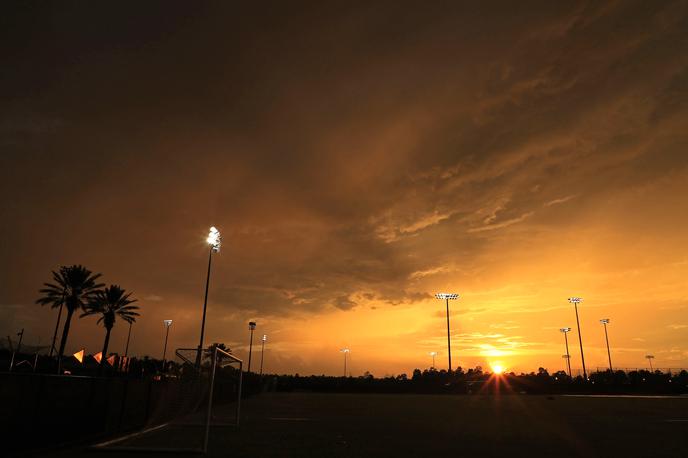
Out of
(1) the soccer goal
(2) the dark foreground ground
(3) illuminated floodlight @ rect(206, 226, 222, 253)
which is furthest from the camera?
(3) illuminated floodlight @ rect(206, 226, 222, 253)

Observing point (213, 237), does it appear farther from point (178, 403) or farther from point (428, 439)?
point (428, 439)

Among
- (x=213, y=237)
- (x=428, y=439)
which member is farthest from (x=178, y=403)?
(x=213, y=237)

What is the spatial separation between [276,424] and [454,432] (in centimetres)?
761

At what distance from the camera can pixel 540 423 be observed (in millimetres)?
21906

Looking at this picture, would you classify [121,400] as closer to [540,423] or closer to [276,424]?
[276,424]

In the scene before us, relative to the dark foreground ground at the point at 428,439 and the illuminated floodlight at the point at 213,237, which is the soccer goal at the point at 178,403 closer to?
the dark foreground ground at the point at 428,439

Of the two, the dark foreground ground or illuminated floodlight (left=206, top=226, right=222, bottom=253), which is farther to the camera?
illuminated floodlight (left=206, top=226, right=222, bottom=253)

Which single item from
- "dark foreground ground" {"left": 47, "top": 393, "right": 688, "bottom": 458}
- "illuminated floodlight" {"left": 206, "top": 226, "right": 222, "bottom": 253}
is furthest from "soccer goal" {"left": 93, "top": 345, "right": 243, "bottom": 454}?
"illuminated floodlight" {"left": 206, "top": 226, "right": 222, "bottom": 253}

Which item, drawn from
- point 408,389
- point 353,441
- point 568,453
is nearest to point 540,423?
point 568,453

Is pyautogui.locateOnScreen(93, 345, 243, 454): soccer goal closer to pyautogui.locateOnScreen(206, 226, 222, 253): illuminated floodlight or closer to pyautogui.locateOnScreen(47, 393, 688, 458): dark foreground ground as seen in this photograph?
pyautogui.locateOnScreen(47, 393, 688, 458): dark foreground ground

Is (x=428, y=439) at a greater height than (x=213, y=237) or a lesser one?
lesser

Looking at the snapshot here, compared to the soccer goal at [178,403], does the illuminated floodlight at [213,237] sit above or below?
above

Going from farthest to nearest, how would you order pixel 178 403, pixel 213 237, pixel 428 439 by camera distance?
pixel 213 237 → pixel 178 403 → pixel 428 439

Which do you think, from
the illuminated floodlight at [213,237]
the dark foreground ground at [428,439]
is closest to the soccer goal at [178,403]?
the dark foreground ground at [428,439]
